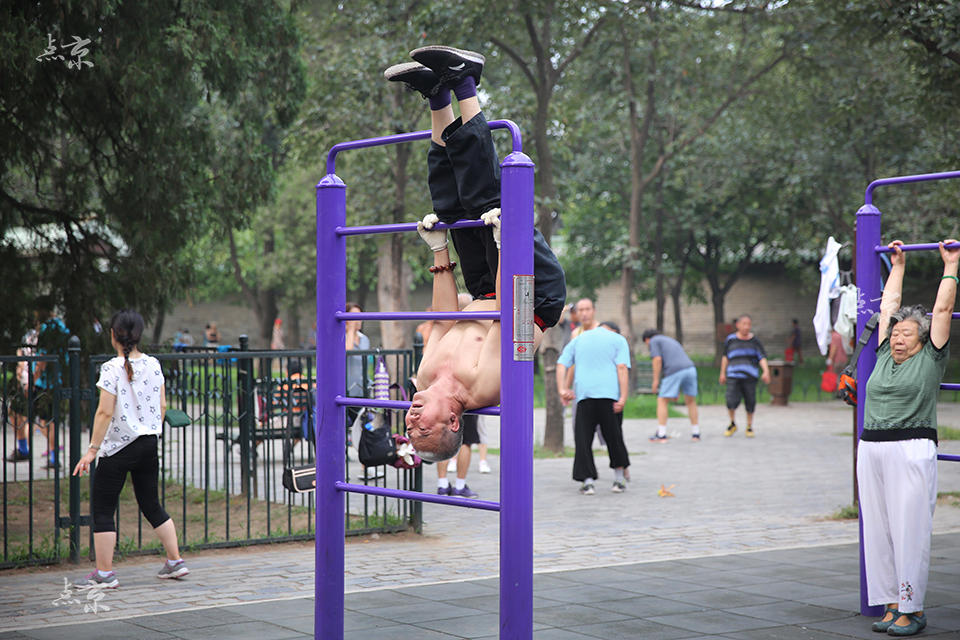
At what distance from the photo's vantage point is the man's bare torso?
4215mm

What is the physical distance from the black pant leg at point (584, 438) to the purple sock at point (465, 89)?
738cm

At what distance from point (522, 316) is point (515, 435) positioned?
0.44m

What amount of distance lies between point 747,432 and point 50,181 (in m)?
11.3

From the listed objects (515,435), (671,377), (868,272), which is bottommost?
(671,377)

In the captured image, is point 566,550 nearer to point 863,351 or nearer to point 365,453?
point 365,453

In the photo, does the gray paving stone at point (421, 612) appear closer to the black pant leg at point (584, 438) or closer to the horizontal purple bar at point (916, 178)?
the horizontal purple bar at point (916, 178)

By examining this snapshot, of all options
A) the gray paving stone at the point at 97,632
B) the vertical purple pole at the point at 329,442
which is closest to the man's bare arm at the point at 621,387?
the gray paving stone at the point at 97,632

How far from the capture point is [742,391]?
1766 centimetres

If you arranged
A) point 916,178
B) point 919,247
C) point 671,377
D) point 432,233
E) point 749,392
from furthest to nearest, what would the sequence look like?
point 749,392, point 671,377, point 916,178, point 919,247, point 432,233

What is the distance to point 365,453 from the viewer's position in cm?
821

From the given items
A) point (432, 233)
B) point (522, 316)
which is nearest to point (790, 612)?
point (522, 316)

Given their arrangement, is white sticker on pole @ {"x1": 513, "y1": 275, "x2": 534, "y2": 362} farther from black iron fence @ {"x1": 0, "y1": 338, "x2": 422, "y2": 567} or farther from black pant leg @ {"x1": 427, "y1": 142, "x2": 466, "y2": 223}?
black iron fence @ {"x1": 0, "y1": 338, "x2": 422, "y2": 567}

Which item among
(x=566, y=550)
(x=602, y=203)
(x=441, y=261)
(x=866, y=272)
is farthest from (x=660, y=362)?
(x=602, y=203)

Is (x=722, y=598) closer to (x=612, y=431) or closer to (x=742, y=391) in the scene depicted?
(x=612, y=431)
